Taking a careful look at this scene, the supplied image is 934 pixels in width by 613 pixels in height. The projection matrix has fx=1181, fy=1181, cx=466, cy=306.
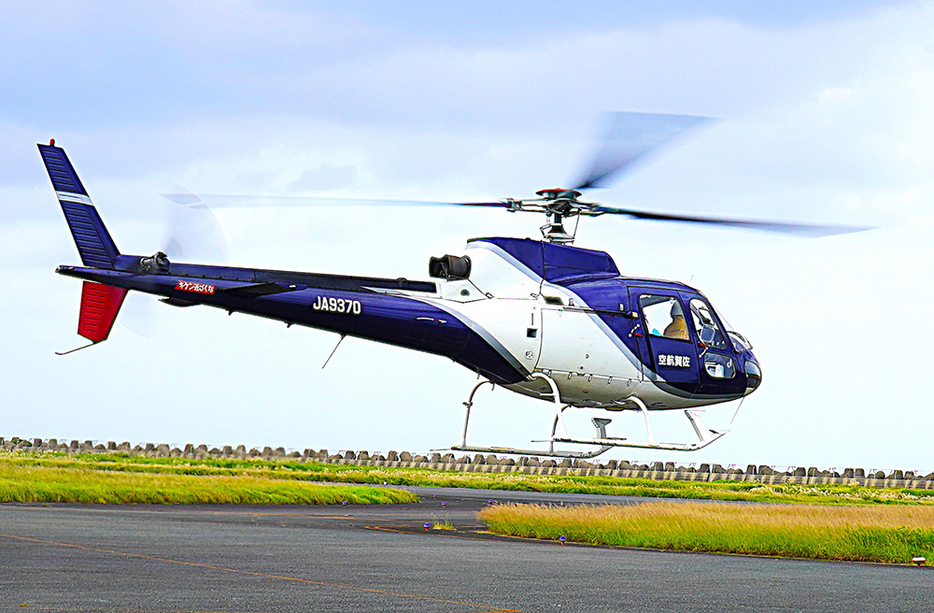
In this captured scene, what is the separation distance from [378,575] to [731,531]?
11.7 meters

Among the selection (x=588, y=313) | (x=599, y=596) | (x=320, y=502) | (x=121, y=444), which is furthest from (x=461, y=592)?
(x=121, y=444)

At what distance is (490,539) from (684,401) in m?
6.58

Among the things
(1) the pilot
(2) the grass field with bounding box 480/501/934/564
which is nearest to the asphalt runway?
(2) the grass field with bounding box 480/501/934/564

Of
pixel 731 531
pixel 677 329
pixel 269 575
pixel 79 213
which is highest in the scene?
pixel 79 213

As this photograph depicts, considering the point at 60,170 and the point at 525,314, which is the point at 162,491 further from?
the point at 525,314

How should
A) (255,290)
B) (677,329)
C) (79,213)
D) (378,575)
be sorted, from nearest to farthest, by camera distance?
(378,575)
(255,290)
(79,213)
(677,329)

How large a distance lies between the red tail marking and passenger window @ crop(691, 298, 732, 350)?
1368 centimetres

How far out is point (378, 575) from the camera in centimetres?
1631

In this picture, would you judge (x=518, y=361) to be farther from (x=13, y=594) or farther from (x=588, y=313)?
(x=13, y=594)

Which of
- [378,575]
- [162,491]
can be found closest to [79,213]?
[378,575]

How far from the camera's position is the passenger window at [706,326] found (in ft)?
96.5

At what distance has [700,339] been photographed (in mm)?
29516

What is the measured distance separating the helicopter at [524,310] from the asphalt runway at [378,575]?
424 centimetres

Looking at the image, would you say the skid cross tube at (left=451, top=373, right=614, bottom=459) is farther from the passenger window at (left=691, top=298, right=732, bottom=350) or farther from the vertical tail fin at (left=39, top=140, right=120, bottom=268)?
the vertical tail fin at (left=39, top=140, right=120, bottom=268)
